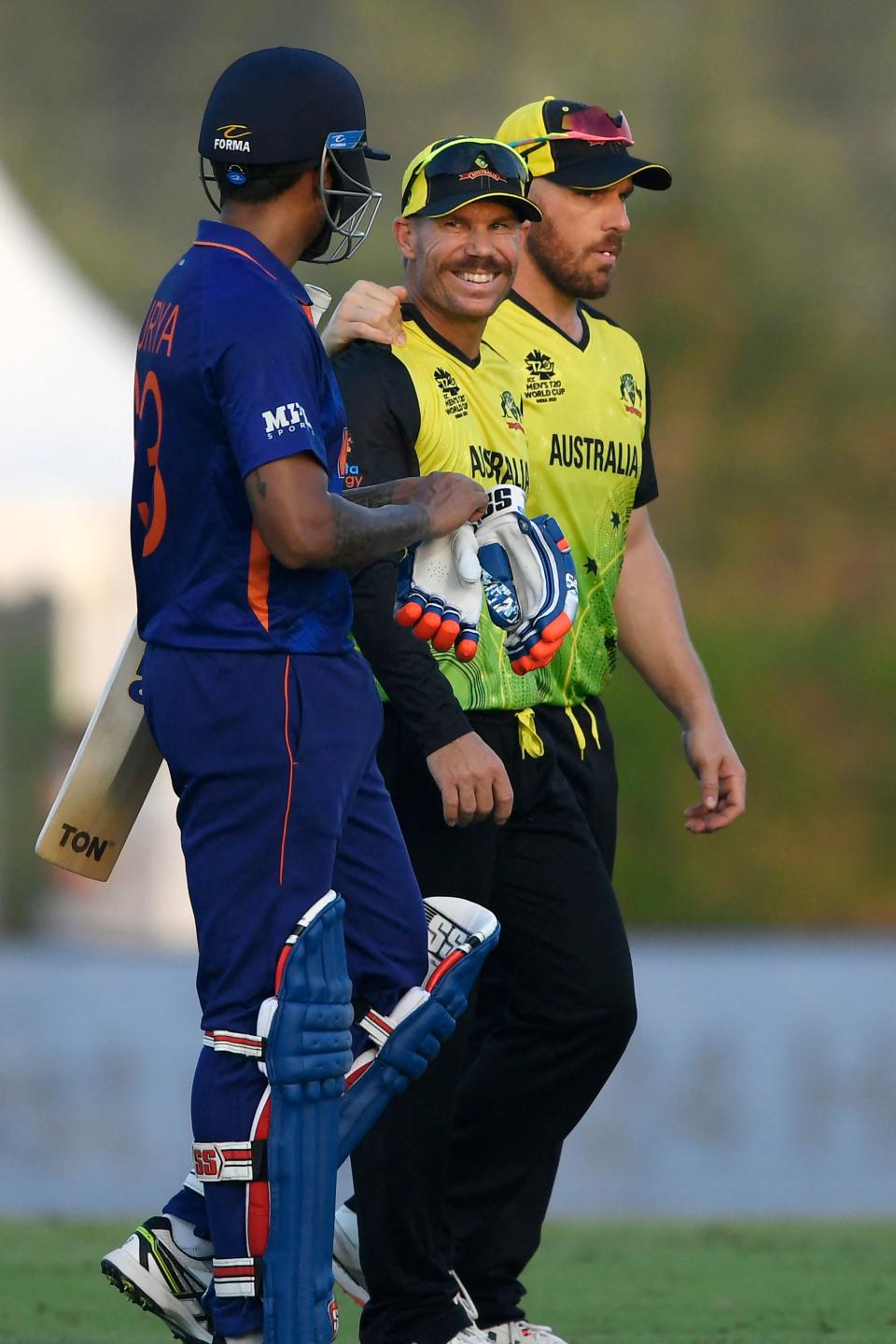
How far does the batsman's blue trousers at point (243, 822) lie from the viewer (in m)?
3.13

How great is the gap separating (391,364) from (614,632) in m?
0.74

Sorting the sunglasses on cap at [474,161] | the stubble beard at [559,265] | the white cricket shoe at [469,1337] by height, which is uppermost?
the sunglasses on cap at [474,161]

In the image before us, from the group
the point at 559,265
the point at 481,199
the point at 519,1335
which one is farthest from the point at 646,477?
the point at 519,1335

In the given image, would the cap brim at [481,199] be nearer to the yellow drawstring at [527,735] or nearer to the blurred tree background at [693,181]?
the yellow drawstring at [527,735]

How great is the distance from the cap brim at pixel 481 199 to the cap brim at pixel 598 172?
0.99ft

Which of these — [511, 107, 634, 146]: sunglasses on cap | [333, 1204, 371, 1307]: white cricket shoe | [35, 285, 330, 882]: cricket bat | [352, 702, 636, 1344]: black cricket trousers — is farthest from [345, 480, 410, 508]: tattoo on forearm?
[333, 1204, 371, 1307]: white cricket shoe

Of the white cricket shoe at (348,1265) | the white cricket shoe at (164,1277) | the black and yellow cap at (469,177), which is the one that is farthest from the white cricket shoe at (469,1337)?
the black and yellow cap at (469,177)

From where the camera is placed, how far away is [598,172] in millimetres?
4164

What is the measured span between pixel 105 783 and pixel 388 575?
55 cm

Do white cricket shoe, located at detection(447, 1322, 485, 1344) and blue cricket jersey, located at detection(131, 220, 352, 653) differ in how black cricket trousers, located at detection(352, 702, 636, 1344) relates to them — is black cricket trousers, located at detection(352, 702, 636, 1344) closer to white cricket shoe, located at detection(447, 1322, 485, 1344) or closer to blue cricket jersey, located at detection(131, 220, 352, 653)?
white cricket shoe, located at detection(447, 1322, 485, 1344)

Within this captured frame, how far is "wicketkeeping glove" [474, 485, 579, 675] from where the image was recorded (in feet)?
11.7

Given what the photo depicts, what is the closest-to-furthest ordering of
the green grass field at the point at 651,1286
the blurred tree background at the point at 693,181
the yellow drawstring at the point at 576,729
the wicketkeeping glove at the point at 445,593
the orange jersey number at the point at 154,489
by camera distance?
the orange jersey number at the point at 154,489
the wicketkeeping glove at the point at 445,593
the yellow drawstring at the point at 576,729
the green grass field at the point at 651,1286
the blurred tree background at the point at 693,181

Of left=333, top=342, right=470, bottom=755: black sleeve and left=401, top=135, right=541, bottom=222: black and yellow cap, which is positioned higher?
left=401, top=135, right=541, bottom=222: black and yellow cap

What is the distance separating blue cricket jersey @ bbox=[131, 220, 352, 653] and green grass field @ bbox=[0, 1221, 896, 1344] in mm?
1583
